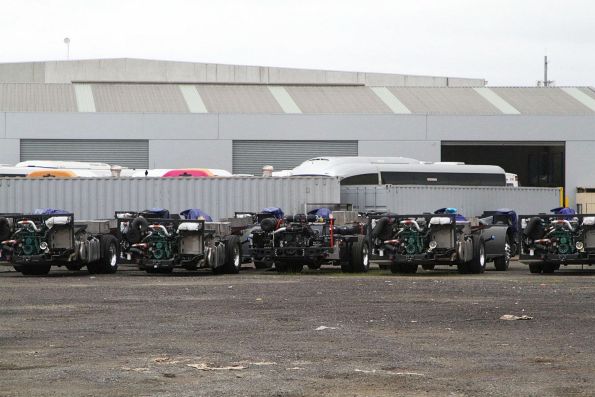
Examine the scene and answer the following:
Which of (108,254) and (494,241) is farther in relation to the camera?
(494,241)

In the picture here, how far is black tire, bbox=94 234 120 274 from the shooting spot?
104ft

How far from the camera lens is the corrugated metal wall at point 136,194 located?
40750 millimetres

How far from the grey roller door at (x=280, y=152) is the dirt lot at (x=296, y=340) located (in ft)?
122

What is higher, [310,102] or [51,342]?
[310,102]

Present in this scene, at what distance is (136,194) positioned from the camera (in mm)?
40969

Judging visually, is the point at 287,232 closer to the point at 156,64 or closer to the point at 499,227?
the point at 499,227

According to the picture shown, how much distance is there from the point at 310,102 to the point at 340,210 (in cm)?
3079

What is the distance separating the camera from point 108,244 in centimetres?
3178

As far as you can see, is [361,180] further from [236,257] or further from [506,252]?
[236,257]

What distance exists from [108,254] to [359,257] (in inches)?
230

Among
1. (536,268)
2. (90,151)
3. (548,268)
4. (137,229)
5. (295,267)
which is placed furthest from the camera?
(90,151)

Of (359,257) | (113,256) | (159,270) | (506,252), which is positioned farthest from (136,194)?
(506,252)

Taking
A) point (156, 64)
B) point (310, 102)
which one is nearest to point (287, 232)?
point (310, 102)

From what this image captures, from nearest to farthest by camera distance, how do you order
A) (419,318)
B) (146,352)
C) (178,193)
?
(146,352)
(419,318)
(178,193)
